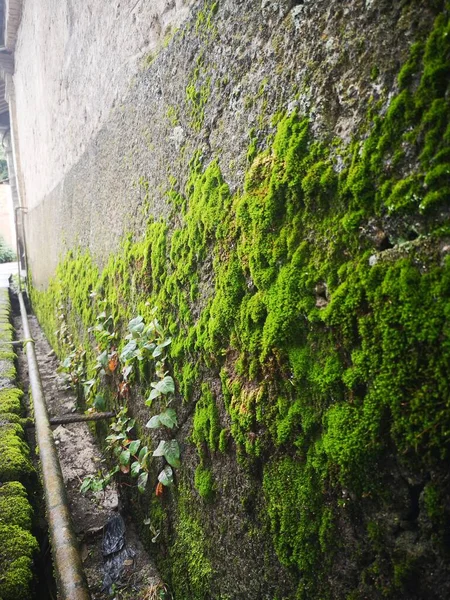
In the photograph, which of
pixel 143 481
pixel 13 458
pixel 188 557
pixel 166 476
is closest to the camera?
pixel 188 557

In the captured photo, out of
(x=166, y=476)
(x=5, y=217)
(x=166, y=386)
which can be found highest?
(x=166, y=386)

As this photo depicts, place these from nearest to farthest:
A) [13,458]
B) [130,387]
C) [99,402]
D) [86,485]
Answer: [13,458] < [130,387] < [86,485] < [99,402]

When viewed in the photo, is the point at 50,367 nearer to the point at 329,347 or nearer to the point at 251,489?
the point at 251,489

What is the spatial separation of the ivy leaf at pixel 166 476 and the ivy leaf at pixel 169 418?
9.9 inches

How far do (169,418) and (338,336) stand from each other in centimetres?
108

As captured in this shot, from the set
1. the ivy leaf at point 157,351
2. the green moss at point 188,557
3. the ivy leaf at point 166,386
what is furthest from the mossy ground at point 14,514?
the ivy leaf at point 157,351

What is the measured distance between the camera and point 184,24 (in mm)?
1777

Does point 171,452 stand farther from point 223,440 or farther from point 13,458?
point 13,458

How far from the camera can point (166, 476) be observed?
6.26 feet

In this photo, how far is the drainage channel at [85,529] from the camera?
61.2 inches

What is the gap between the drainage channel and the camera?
1555mm

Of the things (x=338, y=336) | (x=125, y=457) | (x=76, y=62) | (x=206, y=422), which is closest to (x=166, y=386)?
(x=206, y=422)

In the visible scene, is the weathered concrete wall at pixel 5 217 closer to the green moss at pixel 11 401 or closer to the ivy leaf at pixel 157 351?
the green moss at pixel 11 401

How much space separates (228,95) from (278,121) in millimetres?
356
